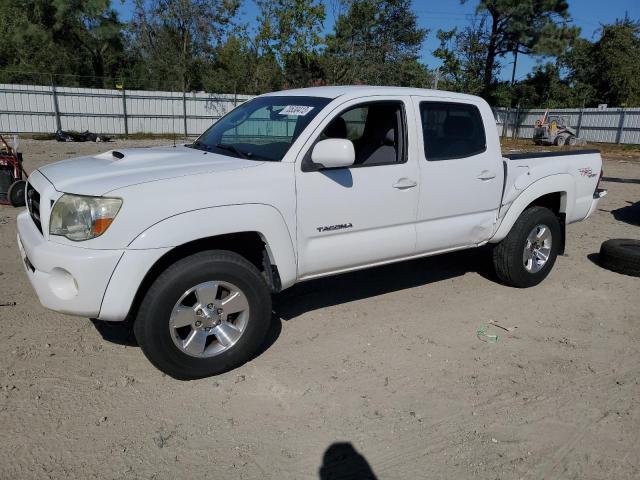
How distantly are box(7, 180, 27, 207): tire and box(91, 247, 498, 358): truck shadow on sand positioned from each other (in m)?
4.74

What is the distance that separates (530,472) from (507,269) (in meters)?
2.75

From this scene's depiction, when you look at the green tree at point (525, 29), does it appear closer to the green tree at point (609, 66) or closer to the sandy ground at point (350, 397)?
the green tree at point (609, 66)

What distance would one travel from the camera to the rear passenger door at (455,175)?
167 inches

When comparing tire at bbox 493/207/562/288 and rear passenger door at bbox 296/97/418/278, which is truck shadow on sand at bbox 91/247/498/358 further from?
A: rear passenger door at bbox 296/97/418/278

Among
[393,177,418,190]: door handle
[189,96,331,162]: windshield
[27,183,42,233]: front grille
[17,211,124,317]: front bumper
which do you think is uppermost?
[189,96,331,162]: windshield

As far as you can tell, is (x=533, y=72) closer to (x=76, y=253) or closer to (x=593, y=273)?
(x=593, y=273)

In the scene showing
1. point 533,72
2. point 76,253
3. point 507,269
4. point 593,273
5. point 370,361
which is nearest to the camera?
point 76,253

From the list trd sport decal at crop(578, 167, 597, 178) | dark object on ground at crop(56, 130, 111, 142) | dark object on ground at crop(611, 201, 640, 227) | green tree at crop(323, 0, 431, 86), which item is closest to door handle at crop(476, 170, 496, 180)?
trd sport decal at crop(578, 167, 597, 178)

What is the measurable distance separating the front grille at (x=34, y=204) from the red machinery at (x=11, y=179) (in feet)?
15.6

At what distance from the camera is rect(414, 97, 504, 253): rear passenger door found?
4242mm

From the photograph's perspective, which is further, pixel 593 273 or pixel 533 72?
pixel 533 72

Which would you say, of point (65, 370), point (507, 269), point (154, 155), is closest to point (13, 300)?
point (65, 370)

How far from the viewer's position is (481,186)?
457cm

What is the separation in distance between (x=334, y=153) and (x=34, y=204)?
2.07m
